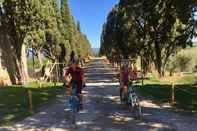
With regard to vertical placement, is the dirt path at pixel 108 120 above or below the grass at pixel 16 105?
below

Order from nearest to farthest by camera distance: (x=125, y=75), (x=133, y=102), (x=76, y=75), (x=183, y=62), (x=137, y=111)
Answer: (x=76, y=75) < (x=137, y=111) < (x=133, y=102) < (x=125, y=75) < (x=183, y=62)

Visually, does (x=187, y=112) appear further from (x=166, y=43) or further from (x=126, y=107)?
(x=166, y=43)

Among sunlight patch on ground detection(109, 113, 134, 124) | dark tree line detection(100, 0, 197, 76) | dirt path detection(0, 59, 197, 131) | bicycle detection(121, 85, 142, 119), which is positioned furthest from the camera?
dark tree line detection(100, 0, 197, 76)

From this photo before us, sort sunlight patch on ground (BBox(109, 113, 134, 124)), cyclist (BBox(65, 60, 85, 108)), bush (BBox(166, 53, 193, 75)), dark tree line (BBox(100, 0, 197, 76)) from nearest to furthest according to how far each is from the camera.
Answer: sunlight patch on ground (BBox(109, 113, 134, 124)), cyclist (BBox(65, 60, 85, 108)), dark tree line (BBox(100, 0, 197, 76)), bush (BBox(166, 53, 193, 75))

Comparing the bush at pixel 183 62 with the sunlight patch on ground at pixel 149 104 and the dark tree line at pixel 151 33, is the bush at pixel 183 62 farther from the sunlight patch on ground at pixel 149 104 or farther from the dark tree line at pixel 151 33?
the sunlight patch on ground at pixel 149 104

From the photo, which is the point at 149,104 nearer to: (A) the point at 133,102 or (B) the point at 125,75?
(B) the point at 125,75

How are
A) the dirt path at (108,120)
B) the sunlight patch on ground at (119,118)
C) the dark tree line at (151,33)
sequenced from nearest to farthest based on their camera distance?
the dirt path at (108,120) → the sunlight patch on ground at (119,118) → the dark tree line at (151,33)

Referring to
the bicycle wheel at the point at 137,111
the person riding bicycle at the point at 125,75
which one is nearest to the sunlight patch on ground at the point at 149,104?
the person riding bicycle at the point at 125,75

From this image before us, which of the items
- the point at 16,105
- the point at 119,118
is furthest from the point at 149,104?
the point at 16,105

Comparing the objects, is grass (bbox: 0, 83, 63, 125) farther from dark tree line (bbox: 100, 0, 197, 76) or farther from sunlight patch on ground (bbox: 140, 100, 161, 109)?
dark tree line (bbox: 100, 0, 197, 76)

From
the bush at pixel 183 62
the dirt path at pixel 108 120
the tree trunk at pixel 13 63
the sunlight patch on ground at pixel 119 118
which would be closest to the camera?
the dirt path at pixel 108 120

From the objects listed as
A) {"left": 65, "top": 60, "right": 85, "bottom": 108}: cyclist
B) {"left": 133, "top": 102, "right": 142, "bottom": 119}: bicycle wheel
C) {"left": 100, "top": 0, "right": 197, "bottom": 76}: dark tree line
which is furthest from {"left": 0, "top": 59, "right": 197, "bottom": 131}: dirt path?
{"left": 100, "top": 0, "right": 197, "bottom": 76}: dark tree line

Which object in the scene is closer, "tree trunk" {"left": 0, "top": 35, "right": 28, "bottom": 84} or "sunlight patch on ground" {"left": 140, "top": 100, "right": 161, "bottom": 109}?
"sunlight patch on ground" {"left": 140, "top": 100, "right": 161, "bottom": 109}

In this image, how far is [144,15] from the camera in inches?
1775
